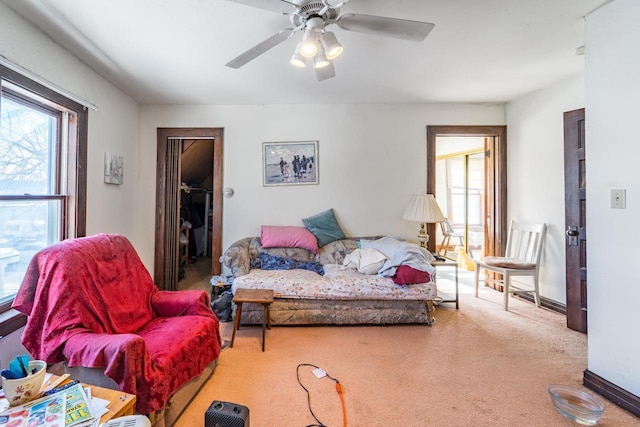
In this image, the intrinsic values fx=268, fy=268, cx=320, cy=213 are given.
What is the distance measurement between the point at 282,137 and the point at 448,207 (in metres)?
3.91

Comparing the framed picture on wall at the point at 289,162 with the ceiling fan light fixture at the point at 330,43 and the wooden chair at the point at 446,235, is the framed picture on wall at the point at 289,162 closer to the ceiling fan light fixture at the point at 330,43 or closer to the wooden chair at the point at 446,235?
the ceiling fan light fixture at the point at 330,43

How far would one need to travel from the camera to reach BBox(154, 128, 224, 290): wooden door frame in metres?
3.48

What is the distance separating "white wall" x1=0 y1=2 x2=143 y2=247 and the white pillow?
262cm

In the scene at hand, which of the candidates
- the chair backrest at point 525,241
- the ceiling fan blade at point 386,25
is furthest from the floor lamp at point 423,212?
the ceiling fan blade at point 386,25

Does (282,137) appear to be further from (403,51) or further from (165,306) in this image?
(165,306)

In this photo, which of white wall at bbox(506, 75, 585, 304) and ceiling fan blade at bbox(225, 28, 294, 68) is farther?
white wall at bbox(506, 75, 585, 304)

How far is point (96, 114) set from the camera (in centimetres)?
261

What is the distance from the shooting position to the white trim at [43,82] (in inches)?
66.5

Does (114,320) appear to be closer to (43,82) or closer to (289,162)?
(43,82)

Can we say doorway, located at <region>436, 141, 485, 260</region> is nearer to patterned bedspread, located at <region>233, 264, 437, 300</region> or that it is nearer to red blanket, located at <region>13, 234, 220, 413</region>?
patterned bedspread, located at <region>233, 264, 437, 300</region>

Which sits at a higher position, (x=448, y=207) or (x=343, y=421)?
(x=448, y=207)

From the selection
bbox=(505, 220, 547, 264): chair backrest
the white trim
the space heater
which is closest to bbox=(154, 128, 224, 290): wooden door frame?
the white trim

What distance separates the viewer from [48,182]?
2.24m

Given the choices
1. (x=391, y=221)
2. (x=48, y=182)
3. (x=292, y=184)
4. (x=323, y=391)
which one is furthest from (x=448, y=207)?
(x=48, y=182)
